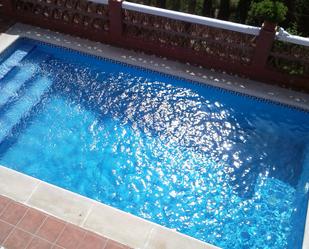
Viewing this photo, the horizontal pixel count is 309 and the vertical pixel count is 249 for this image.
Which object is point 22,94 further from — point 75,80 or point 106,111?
point 106,111

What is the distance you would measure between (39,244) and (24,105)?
3.53 metres

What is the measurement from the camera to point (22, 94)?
898 centimetres

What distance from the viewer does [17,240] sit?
616 centimetres

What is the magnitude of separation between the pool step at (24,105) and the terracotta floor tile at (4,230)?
2.22m

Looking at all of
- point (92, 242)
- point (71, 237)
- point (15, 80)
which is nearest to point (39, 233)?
point (71, 237)

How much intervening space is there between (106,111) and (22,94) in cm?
185

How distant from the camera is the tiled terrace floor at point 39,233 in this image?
241 inches

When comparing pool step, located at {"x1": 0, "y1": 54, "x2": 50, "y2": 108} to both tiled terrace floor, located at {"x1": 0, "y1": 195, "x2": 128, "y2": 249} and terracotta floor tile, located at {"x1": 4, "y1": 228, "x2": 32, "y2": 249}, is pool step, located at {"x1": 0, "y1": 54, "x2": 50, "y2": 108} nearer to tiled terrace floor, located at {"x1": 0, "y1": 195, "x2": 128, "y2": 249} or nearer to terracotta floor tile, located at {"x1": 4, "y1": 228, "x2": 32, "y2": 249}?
tiled terrace floor, located at {"x1": 0, "y1": 195, "x2": 128, "y2": 249}

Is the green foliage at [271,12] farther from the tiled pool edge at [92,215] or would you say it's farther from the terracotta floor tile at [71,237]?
the terracotta floor tile at [71,237]

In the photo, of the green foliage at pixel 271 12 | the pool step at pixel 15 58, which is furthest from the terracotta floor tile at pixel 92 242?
the green foliage at pixel 271 12

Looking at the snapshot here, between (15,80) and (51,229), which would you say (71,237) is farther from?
(15,80)

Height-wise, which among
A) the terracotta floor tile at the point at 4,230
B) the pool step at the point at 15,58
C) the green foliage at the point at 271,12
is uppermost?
the green foliage at the point at 271,12

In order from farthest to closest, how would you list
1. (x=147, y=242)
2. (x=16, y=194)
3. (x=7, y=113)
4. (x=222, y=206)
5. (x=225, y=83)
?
(x=225, y=83), (x=7, y=113), (x=222, y=206), (x=16, y=194), (x=147, y=242)

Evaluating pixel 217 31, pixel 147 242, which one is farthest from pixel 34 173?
pixel 217 31
